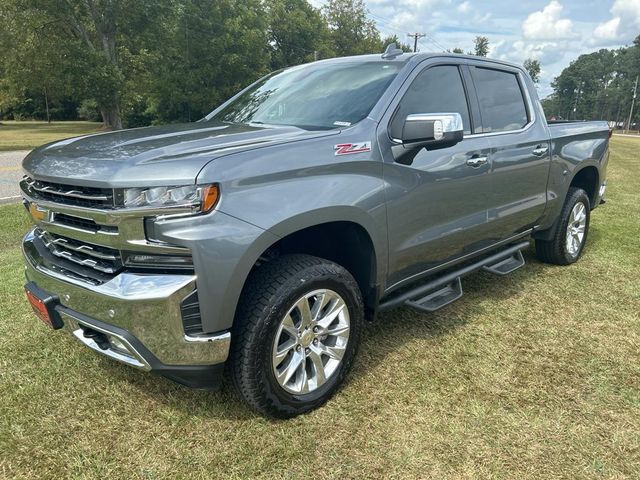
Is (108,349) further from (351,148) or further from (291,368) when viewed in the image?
(351,148)

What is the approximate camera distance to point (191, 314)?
2.18 meters

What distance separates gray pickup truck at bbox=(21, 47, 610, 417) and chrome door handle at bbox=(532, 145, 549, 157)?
1.18 feet

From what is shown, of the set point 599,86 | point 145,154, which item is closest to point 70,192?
point 145,154

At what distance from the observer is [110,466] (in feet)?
7.57

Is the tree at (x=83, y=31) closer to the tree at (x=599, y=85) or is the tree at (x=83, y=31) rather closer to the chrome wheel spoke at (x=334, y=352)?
the chrome wheel spoke at (x=334, y=352)

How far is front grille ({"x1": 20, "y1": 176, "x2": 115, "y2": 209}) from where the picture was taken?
7.21ft

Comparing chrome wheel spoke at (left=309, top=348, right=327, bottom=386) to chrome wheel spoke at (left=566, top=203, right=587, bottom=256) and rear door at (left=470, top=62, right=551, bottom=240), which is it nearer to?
rear door at (left=470, top=62, right=551, bottom=240)

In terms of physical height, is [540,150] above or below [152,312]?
above

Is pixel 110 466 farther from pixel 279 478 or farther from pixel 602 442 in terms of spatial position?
pixel 602 442

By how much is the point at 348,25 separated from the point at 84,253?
60.7 metres

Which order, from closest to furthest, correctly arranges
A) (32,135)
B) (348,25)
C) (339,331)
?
(339,331) < (32,135) < (348,25)

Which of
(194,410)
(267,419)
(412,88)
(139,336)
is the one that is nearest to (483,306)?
(412,88)

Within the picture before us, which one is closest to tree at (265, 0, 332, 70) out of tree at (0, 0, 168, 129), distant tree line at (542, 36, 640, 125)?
tree at (0, 0, 168, 129)

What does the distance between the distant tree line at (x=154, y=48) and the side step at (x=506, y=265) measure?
75.4ft
